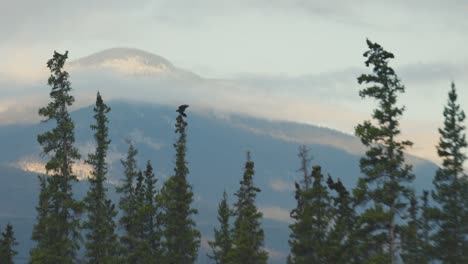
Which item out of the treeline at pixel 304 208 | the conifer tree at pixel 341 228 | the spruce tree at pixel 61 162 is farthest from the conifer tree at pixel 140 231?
the conifer tree at pixel 341 228

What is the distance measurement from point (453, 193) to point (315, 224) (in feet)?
40.7

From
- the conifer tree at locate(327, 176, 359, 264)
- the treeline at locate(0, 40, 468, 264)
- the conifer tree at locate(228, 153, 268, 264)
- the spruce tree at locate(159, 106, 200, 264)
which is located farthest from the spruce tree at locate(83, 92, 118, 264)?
the conifer tree at locate(327, 176, 359, 264)

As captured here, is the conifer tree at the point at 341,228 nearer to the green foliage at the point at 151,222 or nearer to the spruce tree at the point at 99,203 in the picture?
the spruce tree at the point at 99,203

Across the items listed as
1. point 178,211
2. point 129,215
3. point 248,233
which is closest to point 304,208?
point 248,233

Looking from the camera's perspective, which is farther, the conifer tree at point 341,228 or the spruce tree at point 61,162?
the conifer tree at point 341,228

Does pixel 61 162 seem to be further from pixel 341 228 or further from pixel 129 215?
pixel 129 215

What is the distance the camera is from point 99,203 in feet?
198

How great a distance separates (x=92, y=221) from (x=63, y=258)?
48.4 ft

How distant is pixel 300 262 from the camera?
2287 inches

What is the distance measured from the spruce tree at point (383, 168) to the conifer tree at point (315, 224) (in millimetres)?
13525

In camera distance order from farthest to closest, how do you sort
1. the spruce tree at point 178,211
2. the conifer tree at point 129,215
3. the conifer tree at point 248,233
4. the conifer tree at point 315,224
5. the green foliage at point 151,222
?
the conifer tree at point 129,215 < the green foliage at point 151,222 < the spruce tree at point 178,211 < the conifer tree at point 248,233 < the conifer tree at point 315,224

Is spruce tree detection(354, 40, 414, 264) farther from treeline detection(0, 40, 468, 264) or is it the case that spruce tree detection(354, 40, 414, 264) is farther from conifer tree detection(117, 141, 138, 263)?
conifer tree detection(117, 141, 138, 263)

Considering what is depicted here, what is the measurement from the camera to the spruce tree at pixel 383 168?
3962 centimetres

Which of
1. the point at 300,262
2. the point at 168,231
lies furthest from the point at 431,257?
the point at 168,231
